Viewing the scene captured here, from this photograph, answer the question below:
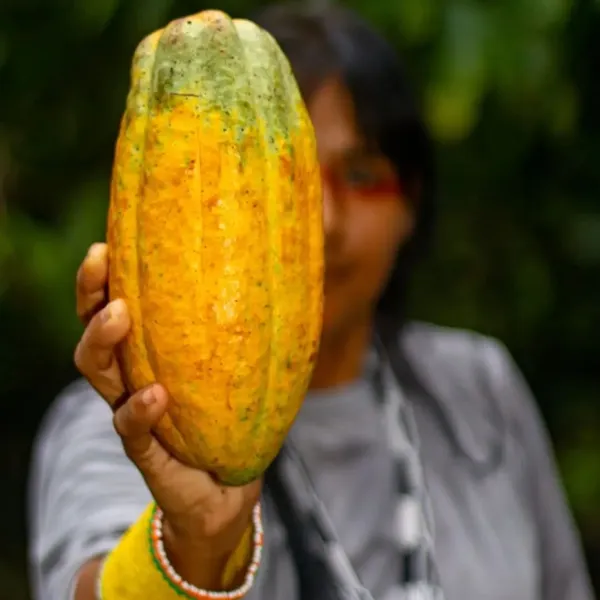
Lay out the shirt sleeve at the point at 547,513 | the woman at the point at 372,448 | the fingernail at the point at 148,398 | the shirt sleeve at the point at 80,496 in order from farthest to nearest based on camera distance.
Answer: the shirt sleeve at the point at 547,513
the woman at the point at 372,448
the shirt sleeve at the point at 80,496
the fingernail at the point at 148,398

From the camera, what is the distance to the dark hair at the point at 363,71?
38.8 inches

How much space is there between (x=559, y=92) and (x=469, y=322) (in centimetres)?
43

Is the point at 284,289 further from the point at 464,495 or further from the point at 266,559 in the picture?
the point at 464,495

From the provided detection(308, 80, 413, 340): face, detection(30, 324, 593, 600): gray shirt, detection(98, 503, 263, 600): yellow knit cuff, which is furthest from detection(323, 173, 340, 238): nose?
detection(98, 503, 263, 600): yellow knit cuff

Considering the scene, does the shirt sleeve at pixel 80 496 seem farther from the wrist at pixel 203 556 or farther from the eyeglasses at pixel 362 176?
the eyeglasses at pixel 362 176

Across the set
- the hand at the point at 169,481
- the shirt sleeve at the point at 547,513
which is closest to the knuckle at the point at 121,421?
the hand at the point at 169,481

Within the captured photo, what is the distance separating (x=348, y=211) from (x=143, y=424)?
1.43 feet

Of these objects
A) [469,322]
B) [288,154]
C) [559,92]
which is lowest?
[469,322]

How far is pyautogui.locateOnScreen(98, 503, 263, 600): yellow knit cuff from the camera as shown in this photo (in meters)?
0.61

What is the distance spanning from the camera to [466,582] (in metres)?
1.03

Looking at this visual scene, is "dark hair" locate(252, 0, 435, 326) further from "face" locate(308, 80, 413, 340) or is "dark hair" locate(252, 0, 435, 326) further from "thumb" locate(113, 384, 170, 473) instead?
"thumb" locate(113, 384, 170, 473)

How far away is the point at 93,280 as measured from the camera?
606 millimetres

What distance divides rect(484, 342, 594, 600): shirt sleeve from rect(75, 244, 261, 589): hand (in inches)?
25.3

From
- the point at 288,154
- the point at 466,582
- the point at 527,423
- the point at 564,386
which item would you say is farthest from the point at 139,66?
the point at 564,386
